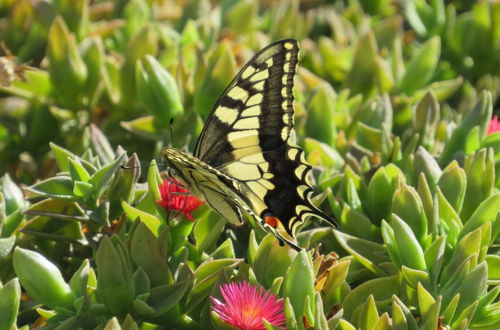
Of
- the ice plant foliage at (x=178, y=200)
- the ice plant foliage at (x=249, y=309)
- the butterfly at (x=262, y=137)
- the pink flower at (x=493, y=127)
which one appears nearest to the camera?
the ice plant foliage at (x=249, y=309)

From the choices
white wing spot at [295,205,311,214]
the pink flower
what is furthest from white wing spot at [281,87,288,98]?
the pink flower

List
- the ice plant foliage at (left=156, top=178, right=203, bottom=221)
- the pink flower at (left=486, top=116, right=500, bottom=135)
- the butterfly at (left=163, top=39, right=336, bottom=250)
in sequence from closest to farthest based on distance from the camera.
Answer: the ice plant foliage at (left=156, top=178, right=203, bottom=221)
the butterfly at (left=163, top=39, right=336, bottom=250)
the pink flower at (left=486, top=116, right=500, bottom=135)

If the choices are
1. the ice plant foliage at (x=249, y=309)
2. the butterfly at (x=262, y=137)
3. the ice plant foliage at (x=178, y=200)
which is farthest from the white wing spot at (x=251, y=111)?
the ice plant foliage at (x=249, y=309)

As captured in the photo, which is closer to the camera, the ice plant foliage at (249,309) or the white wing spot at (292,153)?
the ice plant foliage at (249,309)

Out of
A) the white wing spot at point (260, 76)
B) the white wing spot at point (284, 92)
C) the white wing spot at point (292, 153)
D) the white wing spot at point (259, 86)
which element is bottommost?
the white wing spot at point (292, 153)

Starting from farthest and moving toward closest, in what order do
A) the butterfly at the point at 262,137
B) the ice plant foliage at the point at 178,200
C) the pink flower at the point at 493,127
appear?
the pink flower at the point at 493,127 < the butterfly at the point at 262,137 < the ice plant foliage at the point at 178,200

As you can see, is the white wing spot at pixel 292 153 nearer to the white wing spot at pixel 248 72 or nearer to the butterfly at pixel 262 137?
the butterfly at pixel 262 137

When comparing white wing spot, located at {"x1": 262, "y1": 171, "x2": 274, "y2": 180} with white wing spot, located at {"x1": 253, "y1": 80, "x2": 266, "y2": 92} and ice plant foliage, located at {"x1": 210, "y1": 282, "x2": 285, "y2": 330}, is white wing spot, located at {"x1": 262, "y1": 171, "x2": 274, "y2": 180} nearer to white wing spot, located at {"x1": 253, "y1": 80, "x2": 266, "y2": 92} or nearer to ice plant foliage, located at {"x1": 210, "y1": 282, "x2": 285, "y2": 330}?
white wing spot, located at {"x1": 253, "y1": 80, "x2": 266, "y2": 92}
